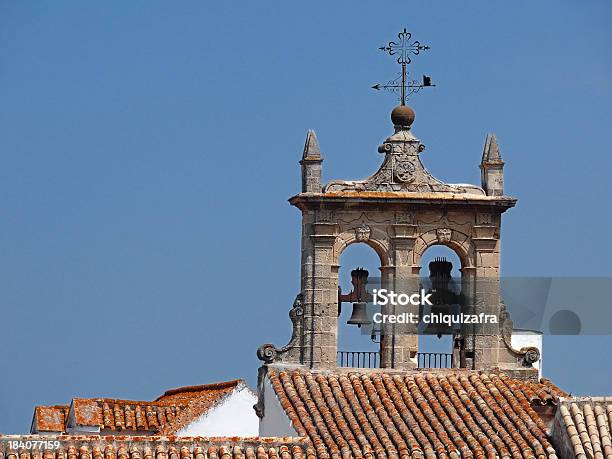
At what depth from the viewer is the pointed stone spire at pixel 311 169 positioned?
123ft

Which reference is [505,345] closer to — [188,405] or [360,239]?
[360,239]

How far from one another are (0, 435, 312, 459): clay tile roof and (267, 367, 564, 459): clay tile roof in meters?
0.69

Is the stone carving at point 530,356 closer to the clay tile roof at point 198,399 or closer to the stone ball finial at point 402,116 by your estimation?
the stone ball finial at point 402,116

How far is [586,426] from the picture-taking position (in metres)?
35.4

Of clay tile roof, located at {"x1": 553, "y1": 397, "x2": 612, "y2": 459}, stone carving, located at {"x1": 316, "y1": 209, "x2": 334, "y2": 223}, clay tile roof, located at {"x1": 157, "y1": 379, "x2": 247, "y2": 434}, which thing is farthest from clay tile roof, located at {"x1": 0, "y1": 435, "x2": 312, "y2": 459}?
clay tile roof, located at {"x1": 157, "y1": 379, "x2": 247, "y2": 434}

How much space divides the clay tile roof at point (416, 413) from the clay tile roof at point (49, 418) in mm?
8539

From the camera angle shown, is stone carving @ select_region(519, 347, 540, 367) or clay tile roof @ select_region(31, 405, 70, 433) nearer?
stone carving @ select_region(519, 347, 540, 367)

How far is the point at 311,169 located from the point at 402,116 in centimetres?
168

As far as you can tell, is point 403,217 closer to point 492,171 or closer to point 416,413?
point 492,171

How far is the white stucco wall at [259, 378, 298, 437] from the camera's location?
120 feet

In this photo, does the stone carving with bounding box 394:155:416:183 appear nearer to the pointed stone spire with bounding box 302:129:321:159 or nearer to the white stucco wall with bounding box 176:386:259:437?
the pointed stone spire with bounding box 302:129:321:159

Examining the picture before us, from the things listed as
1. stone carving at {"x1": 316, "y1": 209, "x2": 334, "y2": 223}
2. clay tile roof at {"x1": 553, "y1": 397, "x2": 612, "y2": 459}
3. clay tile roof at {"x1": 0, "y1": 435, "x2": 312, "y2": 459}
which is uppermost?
stone carving at {"x1": 316, "y1": 209, "x2": 334, "y2": 223}

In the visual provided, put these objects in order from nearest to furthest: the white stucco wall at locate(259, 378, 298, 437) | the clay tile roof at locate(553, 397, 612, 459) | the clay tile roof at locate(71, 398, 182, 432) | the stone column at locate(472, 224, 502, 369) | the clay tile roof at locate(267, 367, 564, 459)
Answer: the clay tile roof at locate(553, 397, 612, 459), the clay tile roof at locate(267, 367, 564, 459), the white stucco wall at locate(259, 378, 298, 437), the stone column at locate(472, 224, 502, 369), the clay tile roof at locate(71, 398, 182, 432)

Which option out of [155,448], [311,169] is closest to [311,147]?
[311,169]
